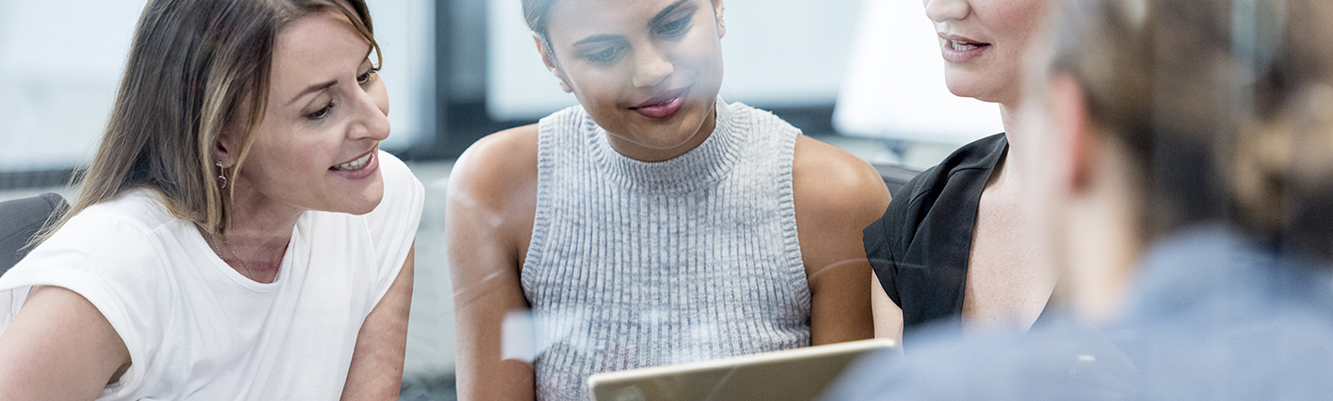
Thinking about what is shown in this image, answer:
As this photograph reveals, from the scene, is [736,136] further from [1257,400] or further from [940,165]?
[1257,400]

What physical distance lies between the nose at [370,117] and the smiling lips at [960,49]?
1.41 feet

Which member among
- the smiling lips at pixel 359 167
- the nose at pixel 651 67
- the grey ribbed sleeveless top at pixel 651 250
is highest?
the nose at pixel 651 67

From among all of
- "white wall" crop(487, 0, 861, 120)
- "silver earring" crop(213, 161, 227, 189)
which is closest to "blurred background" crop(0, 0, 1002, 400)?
"white wall" crop(487, 0, 861, 120)

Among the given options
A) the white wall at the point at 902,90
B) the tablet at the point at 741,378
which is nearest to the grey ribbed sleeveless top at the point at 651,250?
the white wall at the point at 902,90

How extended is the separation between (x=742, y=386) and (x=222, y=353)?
408mm

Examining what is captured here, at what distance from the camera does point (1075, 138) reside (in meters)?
0.33

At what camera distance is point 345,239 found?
2.43ft

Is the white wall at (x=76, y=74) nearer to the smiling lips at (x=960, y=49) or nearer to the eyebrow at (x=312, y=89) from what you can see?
the eyebrow at (x=312, y=89)

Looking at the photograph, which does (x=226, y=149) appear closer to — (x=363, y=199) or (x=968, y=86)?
(x=363, y=199)

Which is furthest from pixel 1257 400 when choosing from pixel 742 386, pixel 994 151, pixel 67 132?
pixel 67 132

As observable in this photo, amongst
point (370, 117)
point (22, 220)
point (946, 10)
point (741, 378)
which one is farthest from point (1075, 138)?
point (22, 220)

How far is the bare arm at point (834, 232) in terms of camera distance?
2.46 feet

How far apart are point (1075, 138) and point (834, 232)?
0.42 m

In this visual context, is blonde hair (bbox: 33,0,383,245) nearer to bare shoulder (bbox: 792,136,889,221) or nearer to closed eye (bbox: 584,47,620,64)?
closed eye (bbox: 584,47,620,64)
